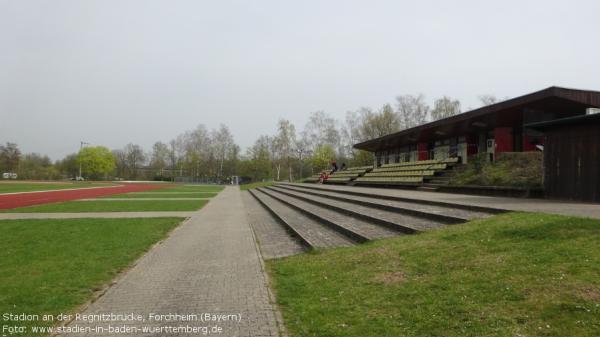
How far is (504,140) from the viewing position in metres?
24.2

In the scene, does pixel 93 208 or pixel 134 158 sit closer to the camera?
pixel 93 208

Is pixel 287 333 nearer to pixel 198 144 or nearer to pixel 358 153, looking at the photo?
pixel 358 153

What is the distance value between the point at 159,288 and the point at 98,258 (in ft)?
9.11

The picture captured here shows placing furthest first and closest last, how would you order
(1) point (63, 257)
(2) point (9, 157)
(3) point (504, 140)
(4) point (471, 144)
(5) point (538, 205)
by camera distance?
(2) point (9, 157)
(4) point (471, 144)
(3) point (504, 140)
(5) point (538, 205)
(1) point (63, 257)

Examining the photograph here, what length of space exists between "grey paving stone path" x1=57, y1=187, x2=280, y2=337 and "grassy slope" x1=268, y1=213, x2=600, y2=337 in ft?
1.33

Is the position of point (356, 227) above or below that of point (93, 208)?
above

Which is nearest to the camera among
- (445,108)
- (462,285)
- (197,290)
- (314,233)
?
(462,285)

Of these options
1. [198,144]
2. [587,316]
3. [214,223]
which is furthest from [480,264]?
[198,144]

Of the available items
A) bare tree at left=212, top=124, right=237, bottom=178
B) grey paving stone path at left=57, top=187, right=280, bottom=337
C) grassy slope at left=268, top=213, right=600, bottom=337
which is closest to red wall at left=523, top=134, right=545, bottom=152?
grassy slope at left=268, top=213, right=600, bottom=337

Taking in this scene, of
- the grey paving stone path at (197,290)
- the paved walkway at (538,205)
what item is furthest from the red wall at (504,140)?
the grey paving stone path at (197,290)

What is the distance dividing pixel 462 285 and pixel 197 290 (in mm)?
3754

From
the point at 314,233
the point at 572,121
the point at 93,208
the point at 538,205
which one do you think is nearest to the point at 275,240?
the point at 314,233

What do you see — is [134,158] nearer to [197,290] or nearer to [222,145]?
[222,145]

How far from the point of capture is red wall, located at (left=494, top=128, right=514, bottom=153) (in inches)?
949
